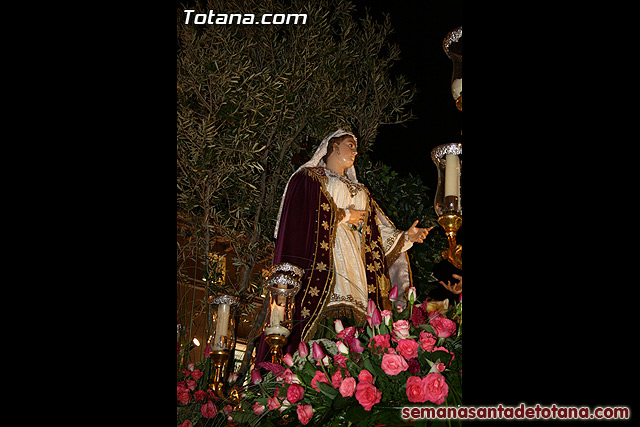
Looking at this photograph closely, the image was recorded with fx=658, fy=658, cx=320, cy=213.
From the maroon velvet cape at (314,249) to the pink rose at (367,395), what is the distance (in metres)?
2.53

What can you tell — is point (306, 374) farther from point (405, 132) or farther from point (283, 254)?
point (405, 132)

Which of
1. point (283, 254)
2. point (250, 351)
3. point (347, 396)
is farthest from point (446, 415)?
point (250, 351)

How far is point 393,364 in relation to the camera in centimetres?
161

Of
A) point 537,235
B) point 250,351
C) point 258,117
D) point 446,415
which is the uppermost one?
point 258,117

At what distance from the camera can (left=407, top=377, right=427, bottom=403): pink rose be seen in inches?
59.4

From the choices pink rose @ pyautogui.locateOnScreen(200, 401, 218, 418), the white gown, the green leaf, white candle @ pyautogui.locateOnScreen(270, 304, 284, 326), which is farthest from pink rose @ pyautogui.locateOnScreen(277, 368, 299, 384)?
the white gown

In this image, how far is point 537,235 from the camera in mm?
838

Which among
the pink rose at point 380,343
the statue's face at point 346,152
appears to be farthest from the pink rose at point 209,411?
the statue's face at point 346,152

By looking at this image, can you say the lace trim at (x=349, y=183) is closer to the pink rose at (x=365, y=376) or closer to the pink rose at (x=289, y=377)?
the pink rose at (x=289, y=377)

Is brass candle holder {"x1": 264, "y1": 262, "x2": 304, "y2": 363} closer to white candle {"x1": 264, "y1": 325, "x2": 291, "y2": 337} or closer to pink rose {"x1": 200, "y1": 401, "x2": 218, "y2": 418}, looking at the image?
white candle {"x1": 264, "y1": 325, "x2": 291, "y2": 337}

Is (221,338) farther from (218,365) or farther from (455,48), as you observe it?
(455,48)
